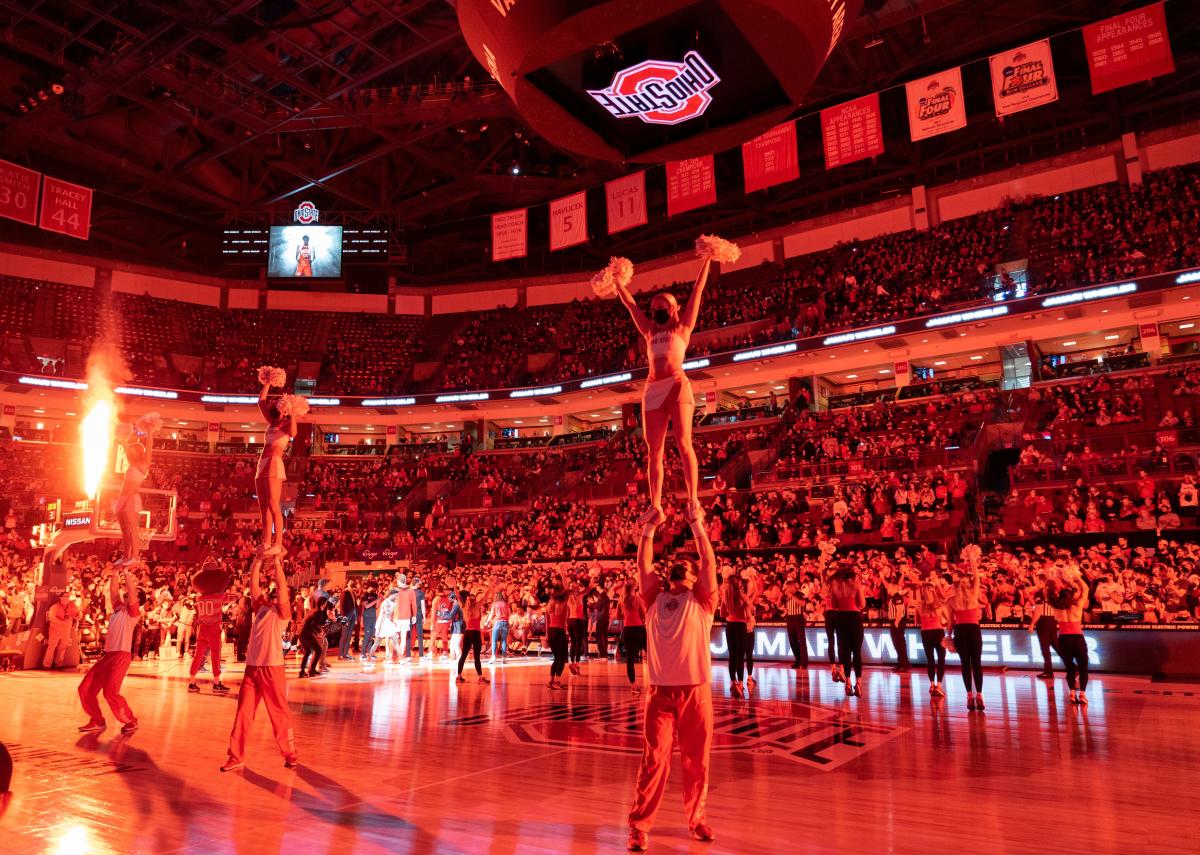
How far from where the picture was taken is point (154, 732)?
8.48 meters

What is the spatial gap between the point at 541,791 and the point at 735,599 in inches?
223

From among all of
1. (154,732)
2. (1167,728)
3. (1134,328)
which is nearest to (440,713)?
(154,732)

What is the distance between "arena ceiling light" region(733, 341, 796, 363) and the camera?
96.3 ft

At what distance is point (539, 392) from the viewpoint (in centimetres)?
3531

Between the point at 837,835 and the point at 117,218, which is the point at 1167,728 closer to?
the point at 837,835

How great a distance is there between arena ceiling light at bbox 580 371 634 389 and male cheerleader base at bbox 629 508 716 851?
91.0 ft

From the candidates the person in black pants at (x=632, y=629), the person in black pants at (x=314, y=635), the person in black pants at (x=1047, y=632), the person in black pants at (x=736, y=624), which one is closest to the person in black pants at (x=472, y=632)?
the person in black pants at (x=632, y=629)

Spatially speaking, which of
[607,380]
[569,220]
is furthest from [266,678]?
[607,380]

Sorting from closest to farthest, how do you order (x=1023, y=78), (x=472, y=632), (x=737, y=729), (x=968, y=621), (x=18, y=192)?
(x=737, y=729) → (x=968, y=621) → (x=472, y=632) → (x=1023, y=78) → (x=18, y=192)

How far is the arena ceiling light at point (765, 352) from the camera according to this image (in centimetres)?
2934

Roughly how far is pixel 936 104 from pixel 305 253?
2585cm

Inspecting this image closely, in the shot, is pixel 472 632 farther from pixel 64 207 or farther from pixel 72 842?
pixel 64 207

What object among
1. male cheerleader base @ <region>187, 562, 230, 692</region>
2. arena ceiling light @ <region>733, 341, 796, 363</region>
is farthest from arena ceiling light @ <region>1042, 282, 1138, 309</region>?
male cheerleader base @ <region>187, 562, 230, 692</region>

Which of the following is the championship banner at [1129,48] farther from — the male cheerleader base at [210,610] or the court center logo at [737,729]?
the male cheerleader base at [210,610]
